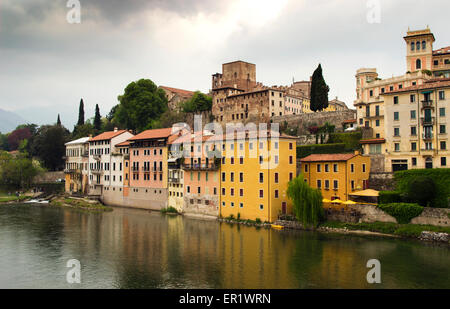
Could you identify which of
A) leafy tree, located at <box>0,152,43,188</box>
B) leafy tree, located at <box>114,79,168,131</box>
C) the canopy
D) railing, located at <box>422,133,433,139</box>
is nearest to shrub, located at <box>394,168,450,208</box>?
the canopy

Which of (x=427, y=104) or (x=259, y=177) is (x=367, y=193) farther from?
(x=427, y=104)

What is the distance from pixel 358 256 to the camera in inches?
1124

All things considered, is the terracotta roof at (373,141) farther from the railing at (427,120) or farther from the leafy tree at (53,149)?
the leafy tree at (53,149)

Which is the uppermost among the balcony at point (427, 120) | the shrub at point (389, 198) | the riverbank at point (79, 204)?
the balcony at point (427, 120)

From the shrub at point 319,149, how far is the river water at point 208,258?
1385 cm

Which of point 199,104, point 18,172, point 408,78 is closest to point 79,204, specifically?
point 18,172

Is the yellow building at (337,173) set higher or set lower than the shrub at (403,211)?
higher

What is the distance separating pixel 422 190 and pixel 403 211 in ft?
8.55

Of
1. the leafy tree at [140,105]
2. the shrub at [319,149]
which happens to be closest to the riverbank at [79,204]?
the leafy tree at [140,105]

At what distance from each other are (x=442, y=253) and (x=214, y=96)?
59601 millimetres

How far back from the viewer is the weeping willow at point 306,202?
37125mm

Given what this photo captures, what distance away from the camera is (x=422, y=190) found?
1373 inches

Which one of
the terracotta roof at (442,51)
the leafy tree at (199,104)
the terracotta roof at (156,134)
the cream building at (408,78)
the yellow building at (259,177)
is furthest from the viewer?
the leafy tree at (199,104)
